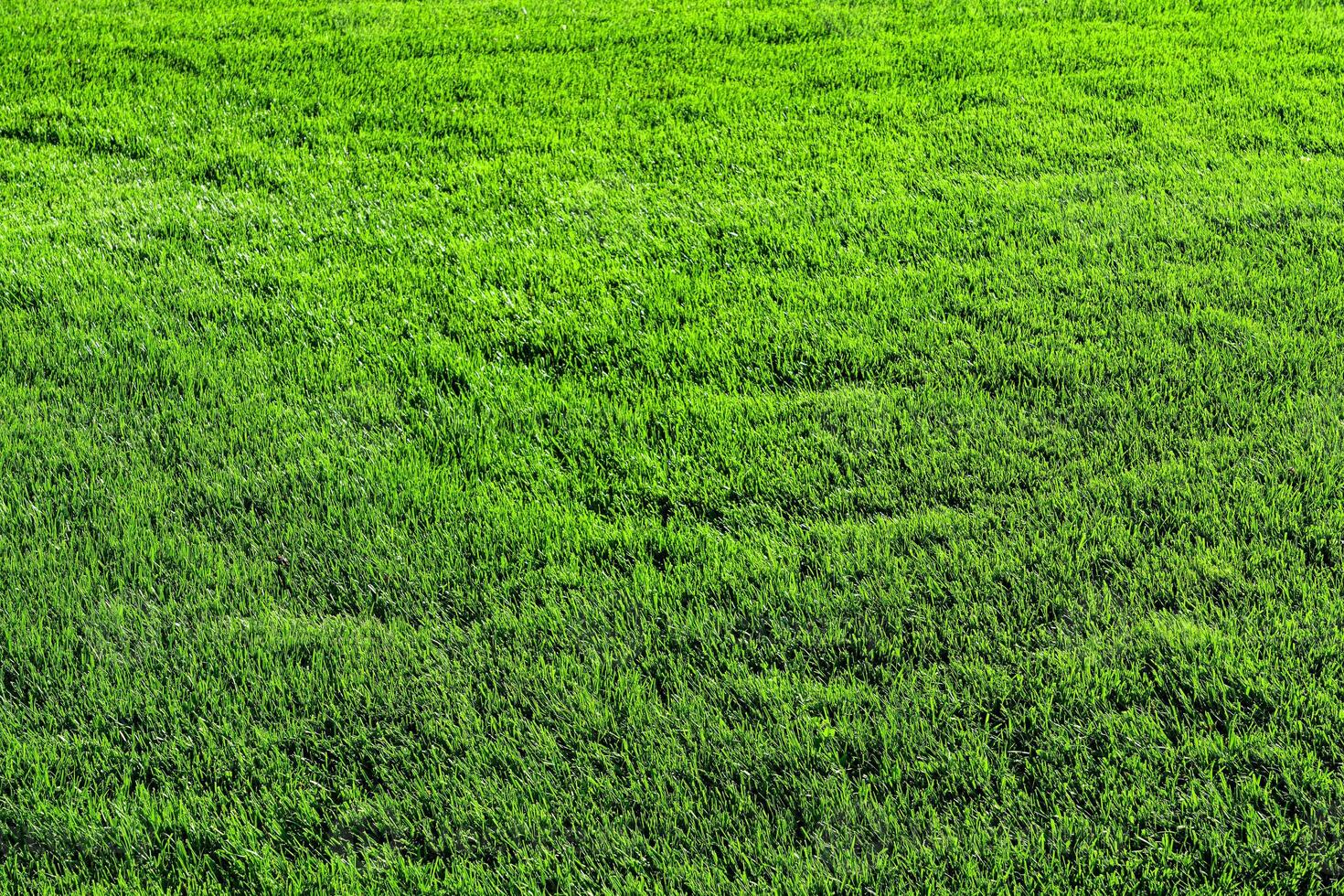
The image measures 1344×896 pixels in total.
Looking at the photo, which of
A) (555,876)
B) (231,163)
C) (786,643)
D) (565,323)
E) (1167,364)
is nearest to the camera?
(555,876)

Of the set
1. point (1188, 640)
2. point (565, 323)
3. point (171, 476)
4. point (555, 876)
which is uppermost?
point (565, 323)

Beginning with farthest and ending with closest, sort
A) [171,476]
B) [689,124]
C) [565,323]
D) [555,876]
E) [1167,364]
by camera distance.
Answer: [689,124] < [565,323] < [1167,364] < [171,476] < [555,876]

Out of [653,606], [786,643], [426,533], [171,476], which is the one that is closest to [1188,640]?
[786,643]

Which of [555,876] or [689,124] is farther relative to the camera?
[689,124]

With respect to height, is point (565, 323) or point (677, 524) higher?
point (565, 323)

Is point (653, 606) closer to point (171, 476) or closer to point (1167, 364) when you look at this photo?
point (171, 476)

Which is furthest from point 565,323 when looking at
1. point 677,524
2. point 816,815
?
point 816,815

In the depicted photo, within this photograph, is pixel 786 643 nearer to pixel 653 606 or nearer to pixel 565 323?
pixel 653 606
